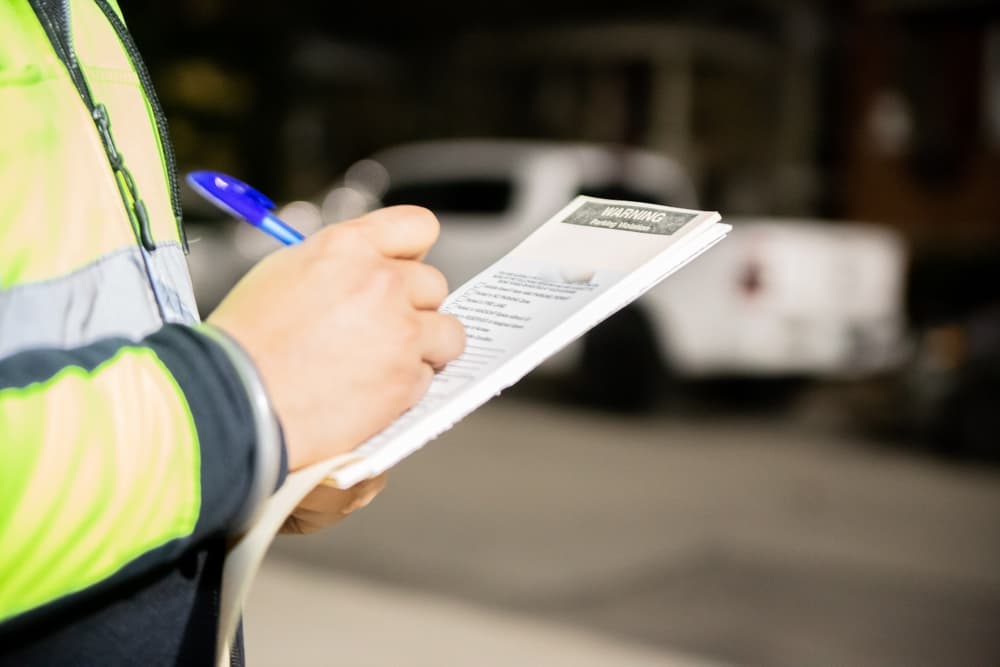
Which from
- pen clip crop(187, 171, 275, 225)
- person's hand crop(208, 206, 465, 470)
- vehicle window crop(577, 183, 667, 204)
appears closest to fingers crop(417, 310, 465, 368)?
person's hand crop(208, 206, 465, 470)

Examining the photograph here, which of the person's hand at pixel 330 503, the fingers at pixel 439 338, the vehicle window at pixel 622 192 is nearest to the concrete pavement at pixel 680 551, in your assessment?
the vehicle window at pixel 622 192

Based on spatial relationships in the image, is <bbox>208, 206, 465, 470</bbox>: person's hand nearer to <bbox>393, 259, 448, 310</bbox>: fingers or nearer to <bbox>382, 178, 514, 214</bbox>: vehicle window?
<bbox>393, 259, 448, 310</bbox>: fingers

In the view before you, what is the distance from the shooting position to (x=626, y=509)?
A: 256 inches

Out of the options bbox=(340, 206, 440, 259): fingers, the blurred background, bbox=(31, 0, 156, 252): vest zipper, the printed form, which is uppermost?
bbox=(31, 0, 156, 252): vest zipper

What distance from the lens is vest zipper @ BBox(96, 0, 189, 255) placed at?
1.24m

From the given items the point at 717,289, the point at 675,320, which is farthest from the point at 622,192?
the point at 717,289

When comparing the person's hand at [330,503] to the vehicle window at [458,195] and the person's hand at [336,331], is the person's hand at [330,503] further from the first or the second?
the vehicle window at [458,195]

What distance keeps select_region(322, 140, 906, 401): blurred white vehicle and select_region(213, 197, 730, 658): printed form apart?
23.7 ft

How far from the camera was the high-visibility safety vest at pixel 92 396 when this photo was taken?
2.74ft

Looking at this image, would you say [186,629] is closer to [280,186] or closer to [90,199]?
[90,199]

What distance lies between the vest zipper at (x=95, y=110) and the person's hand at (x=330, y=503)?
29cm

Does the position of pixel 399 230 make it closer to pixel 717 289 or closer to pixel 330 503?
pixel 330 503

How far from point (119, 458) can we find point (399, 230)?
31 centimetres

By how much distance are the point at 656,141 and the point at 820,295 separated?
981 cm
